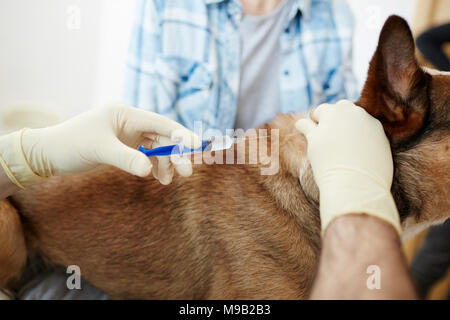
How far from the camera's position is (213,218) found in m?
1.10

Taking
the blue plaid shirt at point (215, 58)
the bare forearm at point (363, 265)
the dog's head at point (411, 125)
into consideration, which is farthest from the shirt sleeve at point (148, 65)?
the bare forearm at point (363, 265)

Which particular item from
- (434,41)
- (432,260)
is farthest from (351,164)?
(432,260)

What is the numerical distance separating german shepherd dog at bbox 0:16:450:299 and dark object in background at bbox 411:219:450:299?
1.17 meters

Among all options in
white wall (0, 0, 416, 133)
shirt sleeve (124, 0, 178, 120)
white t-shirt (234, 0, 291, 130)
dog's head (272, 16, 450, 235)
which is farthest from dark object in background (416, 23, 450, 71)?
shirt sleeve (124, 0, 178, 120)

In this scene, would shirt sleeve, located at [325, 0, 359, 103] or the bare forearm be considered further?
shirt sleeve, located at [325, 0, 359, 103]

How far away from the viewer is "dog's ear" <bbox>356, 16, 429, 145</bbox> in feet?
2.54

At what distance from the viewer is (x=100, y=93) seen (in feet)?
7.89

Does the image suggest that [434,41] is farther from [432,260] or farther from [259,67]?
→ [432,260]

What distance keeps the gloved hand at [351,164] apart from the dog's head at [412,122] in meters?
0.06

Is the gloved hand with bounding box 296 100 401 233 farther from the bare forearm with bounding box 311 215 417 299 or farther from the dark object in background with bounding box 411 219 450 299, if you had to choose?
the dark object in background with bounding box 411 219 450 299

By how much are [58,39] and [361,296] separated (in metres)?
2.28

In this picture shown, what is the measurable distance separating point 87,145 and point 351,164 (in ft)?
2.30

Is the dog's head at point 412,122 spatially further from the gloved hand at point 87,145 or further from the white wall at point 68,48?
the white wall at point 68,48

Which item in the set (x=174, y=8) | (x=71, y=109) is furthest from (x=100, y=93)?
(x=174, y=8)
